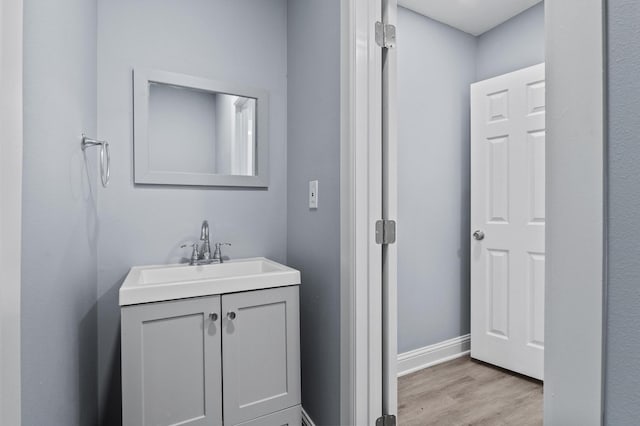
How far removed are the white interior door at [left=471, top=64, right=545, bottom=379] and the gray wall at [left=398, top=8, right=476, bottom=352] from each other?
137mm

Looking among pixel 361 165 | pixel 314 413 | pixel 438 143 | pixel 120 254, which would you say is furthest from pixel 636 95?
pixel 438 143

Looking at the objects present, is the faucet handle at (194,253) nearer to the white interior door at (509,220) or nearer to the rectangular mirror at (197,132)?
the rectangular mirror at (197,132)

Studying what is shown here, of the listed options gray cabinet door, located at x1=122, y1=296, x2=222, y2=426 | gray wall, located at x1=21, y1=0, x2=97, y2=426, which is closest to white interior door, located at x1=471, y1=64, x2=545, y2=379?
gray cabinet door, located at x1=122, y1=296, x2=222, y2=426

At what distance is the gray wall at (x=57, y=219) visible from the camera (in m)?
0.73

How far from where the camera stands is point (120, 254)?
4.91ft

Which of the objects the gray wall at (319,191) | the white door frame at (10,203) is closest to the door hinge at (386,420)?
the gray wall at (319,191)

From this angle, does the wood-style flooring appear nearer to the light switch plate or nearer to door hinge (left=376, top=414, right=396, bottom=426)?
door hinge (left=376, top=414, right=396, bottom=426)

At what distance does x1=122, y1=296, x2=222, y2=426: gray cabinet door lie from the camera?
1.08 m

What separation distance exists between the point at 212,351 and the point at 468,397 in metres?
1.59

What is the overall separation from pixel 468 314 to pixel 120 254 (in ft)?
7.96

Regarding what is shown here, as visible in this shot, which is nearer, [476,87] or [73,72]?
[73,72]

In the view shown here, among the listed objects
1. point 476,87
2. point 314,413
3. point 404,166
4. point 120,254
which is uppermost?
point 476,87

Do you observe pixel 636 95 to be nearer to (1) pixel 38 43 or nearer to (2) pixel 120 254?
(1) pixel 38 43

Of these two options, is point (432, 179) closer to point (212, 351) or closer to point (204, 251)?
point (204, 251)
